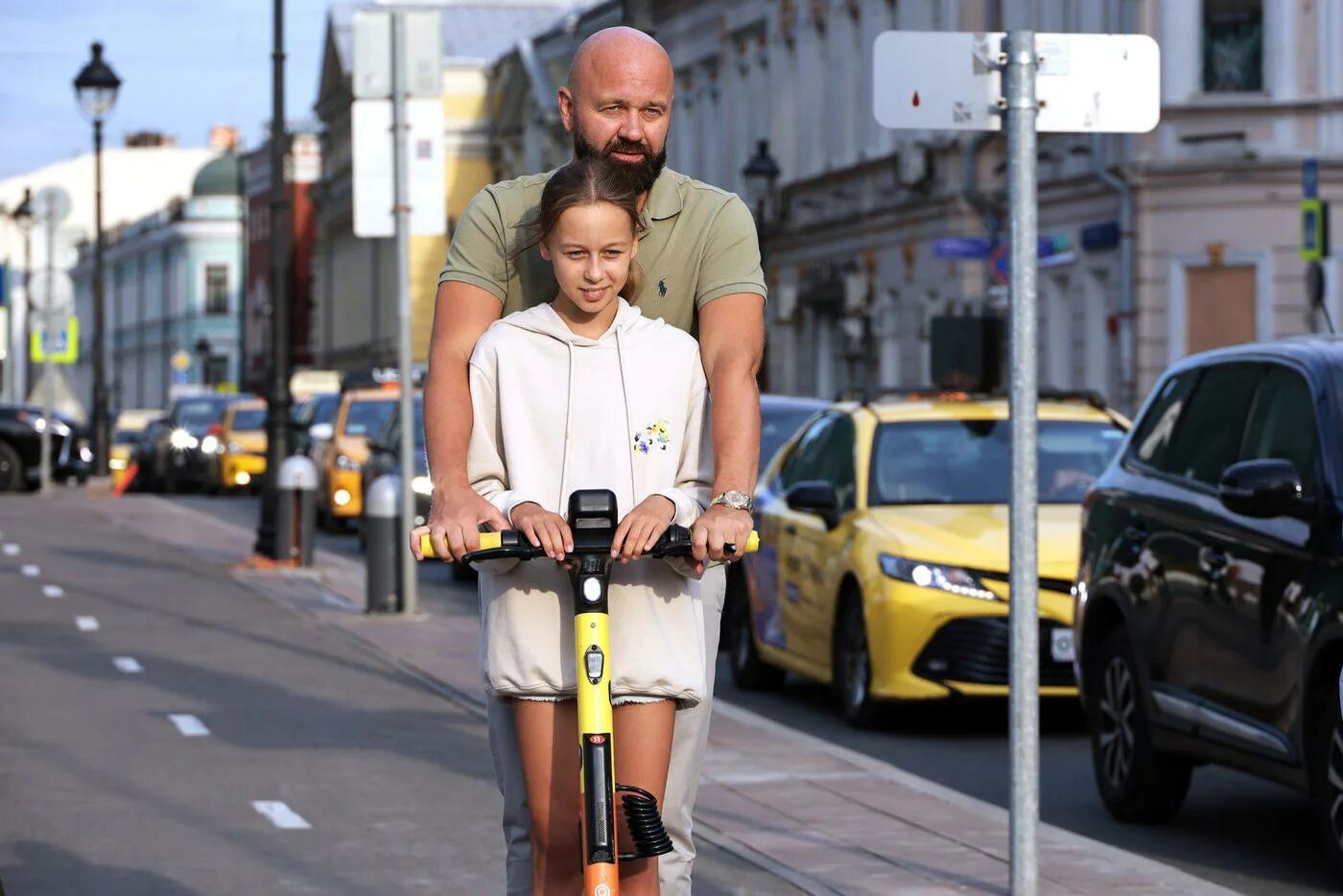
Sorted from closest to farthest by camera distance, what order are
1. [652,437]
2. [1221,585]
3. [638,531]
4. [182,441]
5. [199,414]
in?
[638,531] < [652,437] < [1221,585] < [182,441] < [199,414]

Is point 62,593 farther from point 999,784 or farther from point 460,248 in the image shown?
point 460,248

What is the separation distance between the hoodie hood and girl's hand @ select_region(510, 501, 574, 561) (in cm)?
36

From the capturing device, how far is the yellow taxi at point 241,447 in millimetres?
43812

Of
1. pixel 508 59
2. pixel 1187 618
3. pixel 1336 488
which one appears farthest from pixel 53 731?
pixel 508 59

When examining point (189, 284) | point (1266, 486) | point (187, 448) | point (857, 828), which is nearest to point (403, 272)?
point (857, 828)

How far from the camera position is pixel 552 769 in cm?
480

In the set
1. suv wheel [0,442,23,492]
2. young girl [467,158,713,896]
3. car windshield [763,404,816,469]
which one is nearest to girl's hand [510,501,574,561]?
young girl [467,158,713,896]

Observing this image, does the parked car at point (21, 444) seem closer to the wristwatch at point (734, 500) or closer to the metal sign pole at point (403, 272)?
the metal sign pole at point (403, 272)

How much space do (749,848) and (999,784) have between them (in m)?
2.33

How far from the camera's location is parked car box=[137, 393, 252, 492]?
152 feet

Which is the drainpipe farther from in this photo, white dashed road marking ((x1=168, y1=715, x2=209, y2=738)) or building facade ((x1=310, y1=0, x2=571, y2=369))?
building facade ((x1=310, y1=0, x2=571, y2=369))

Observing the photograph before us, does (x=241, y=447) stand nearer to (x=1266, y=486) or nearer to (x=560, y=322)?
(x=1266, y=486)

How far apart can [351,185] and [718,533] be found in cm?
8348

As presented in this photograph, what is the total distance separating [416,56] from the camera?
61.7 feet
